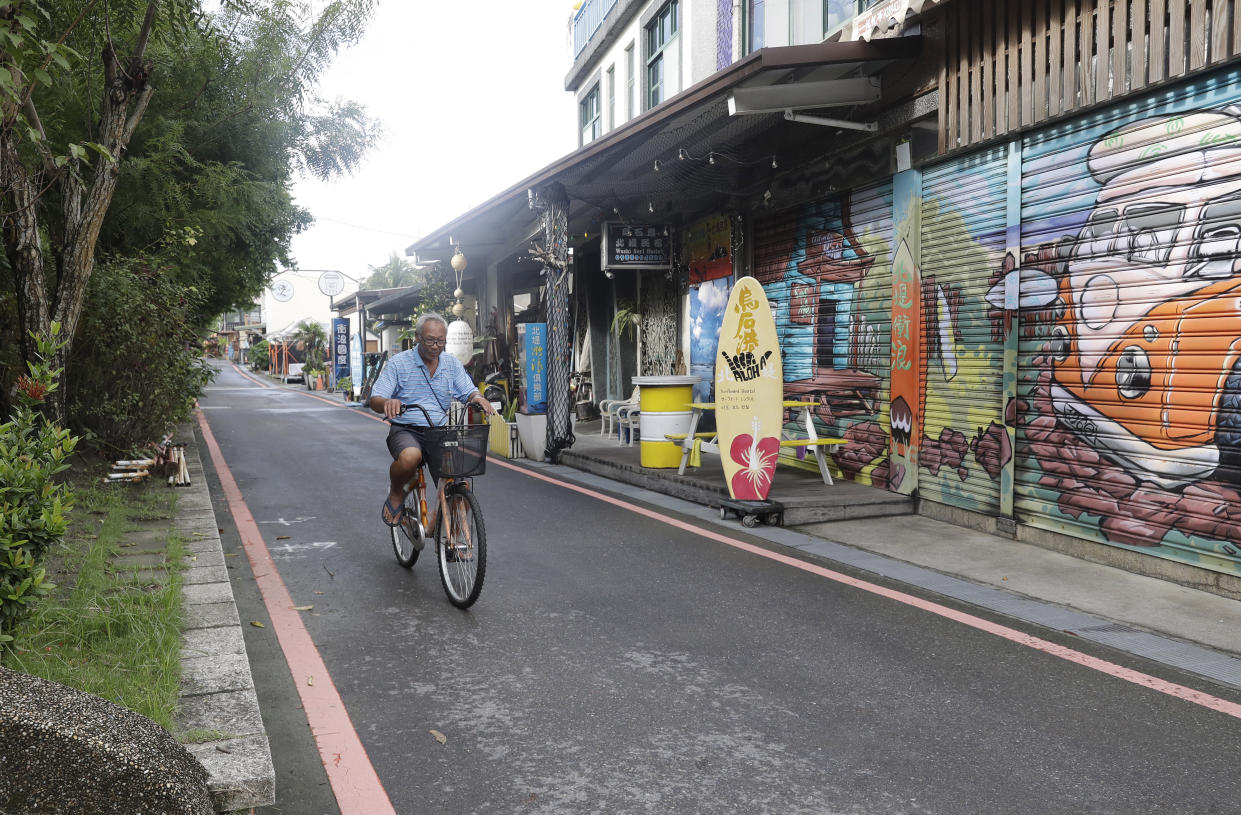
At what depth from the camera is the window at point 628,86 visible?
1806 cm

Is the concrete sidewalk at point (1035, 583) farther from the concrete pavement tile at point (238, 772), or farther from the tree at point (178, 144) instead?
the tree at point (178, 144)

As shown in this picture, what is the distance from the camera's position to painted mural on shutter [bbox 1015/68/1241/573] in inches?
235

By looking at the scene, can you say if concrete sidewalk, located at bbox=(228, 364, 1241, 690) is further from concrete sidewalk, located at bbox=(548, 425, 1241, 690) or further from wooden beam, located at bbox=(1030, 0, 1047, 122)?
wooden beam, located at bbox=(1030, 0, 1047, 122)

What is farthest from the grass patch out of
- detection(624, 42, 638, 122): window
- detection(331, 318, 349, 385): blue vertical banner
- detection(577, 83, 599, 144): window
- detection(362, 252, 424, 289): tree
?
detection(362, 252, 424, 289): tree

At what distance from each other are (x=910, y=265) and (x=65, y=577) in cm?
728

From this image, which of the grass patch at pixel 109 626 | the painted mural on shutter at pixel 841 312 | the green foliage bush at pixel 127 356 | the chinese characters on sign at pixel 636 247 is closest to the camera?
the grass patch at pixel 109 626

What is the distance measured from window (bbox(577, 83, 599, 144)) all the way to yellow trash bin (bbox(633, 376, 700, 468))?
11477 millimetres

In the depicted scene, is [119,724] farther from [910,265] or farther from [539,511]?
[910,265]

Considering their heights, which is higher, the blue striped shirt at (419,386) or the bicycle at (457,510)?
the blue striped shirt at (419,386)

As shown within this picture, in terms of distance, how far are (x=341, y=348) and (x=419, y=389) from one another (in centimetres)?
3178

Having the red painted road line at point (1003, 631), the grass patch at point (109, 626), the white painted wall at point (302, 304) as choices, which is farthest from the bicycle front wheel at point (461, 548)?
the white painted wall at point (302, 304)

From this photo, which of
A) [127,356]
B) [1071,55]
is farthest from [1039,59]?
[127,356]

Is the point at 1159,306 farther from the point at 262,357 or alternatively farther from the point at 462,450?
the point at 262,357

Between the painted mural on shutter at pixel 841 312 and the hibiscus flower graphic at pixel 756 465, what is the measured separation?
159 centimetres
